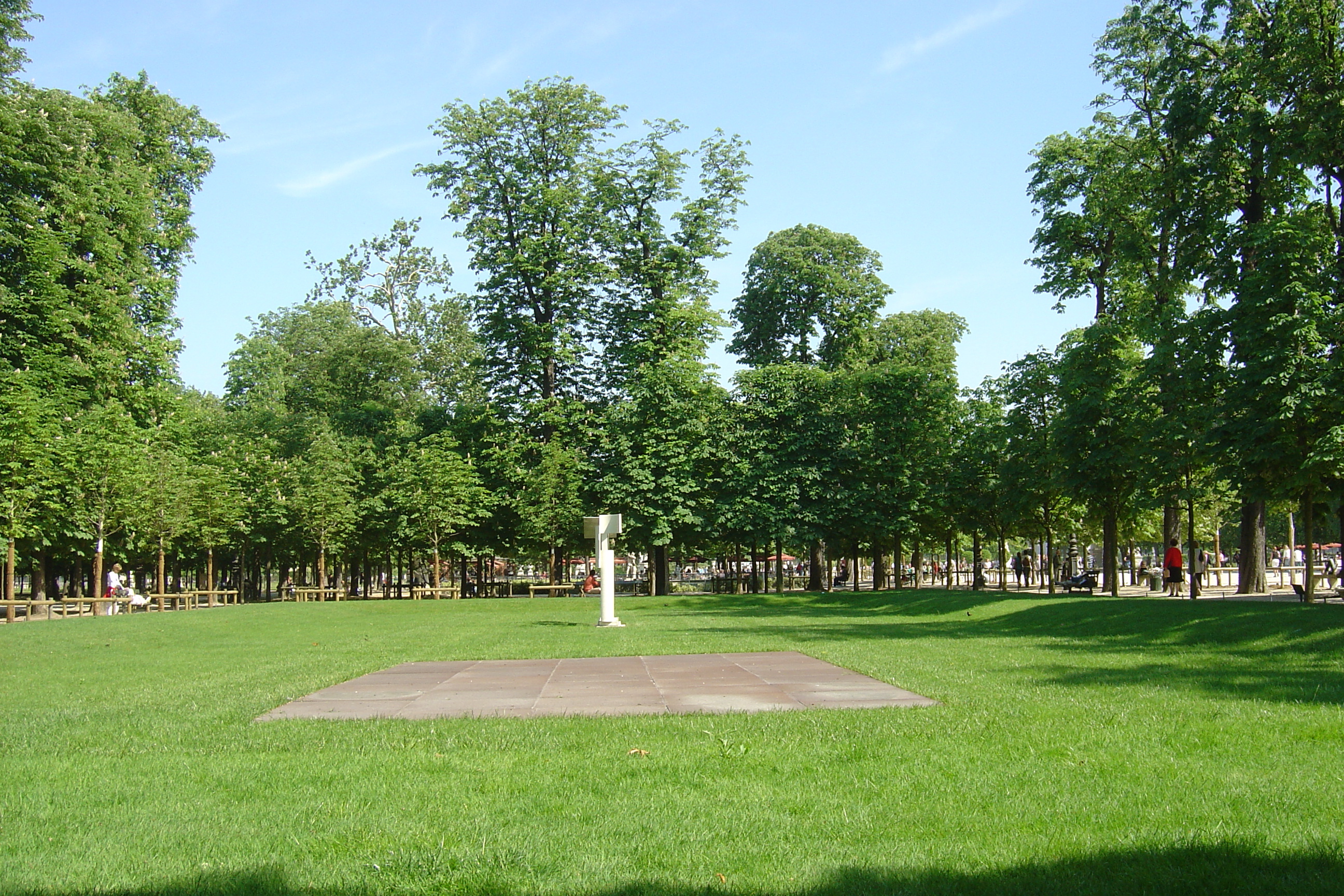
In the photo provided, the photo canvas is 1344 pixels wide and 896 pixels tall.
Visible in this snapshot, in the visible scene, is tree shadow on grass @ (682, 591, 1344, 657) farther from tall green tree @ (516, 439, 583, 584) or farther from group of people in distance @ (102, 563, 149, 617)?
group of people in distance @ (102, 563, 149, 617)

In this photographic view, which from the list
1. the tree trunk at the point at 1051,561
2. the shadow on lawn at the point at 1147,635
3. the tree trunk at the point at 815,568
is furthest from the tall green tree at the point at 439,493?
the tree trunk at the point at 1051,561

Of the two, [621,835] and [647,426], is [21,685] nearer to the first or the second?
[621,835]

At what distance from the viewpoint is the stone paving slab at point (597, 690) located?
32.2ft

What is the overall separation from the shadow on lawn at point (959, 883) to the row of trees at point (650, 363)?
17.6 meters

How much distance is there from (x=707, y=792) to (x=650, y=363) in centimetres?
3889

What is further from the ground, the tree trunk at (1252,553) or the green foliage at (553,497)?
the green foliage at (553,497)

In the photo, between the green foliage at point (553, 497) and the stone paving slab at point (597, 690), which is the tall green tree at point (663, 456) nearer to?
the green foliage at point (553, 497)

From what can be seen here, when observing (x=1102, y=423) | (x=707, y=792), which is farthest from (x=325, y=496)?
(x=707, y=792)

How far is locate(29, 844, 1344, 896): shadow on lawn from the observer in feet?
14.8

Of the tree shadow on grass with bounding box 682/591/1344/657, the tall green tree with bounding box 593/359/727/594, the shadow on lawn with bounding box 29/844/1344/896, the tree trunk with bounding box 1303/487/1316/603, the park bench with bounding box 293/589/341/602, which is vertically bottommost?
the park bench with bounding box 293/589/341/602

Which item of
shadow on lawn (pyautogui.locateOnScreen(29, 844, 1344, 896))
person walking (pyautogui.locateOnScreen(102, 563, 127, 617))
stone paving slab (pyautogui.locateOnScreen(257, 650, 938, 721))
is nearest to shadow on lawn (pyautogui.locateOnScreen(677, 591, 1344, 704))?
stone paving slab (pyautogui.locateOnScreen(257, 650, 938, 721))

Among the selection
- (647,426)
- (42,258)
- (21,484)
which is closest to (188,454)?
(42,258)

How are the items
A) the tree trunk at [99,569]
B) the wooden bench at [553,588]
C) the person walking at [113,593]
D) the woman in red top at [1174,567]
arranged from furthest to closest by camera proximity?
the wooden bench at [553,588], the person walking at [113,593], the tree trunk at [99,569], the woman in red top at [1174,567]

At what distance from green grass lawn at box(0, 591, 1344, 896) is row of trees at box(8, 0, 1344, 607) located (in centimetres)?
1416
